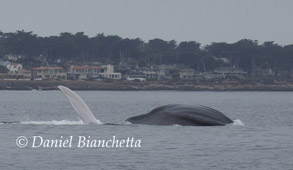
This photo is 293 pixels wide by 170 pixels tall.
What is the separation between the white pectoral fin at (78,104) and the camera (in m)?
42.5

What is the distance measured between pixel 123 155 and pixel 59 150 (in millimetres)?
3055

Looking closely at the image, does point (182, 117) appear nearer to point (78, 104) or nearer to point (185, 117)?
point (185, 117)

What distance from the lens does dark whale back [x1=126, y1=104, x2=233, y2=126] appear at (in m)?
45.2

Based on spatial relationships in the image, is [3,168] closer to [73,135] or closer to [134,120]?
[73,135]

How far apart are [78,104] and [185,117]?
20.3 ft

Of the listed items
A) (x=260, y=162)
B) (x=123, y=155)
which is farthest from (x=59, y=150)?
(x=260, y=162)

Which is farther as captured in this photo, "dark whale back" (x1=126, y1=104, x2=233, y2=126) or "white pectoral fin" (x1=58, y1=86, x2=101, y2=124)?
"dark whale back" (x1=126, y1=104, x2=233, y2=126)

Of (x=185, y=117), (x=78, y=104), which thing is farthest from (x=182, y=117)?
(x=78, y=104)

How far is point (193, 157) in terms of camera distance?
3472 cm

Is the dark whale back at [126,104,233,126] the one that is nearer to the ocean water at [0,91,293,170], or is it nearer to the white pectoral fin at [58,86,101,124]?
the ocean water at [0,91,293,170]

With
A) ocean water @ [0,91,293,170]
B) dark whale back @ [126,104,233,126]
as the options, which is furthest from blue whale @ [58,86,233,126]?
ocean water @ [0,91,293,170]

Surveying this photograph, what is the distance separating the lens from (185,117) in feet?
149

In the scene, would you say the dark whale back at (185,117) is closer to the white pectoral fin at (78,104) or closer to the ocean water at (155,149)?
the ocean water at (155,149)

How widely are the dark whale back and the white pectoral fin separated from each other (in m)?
3.13
